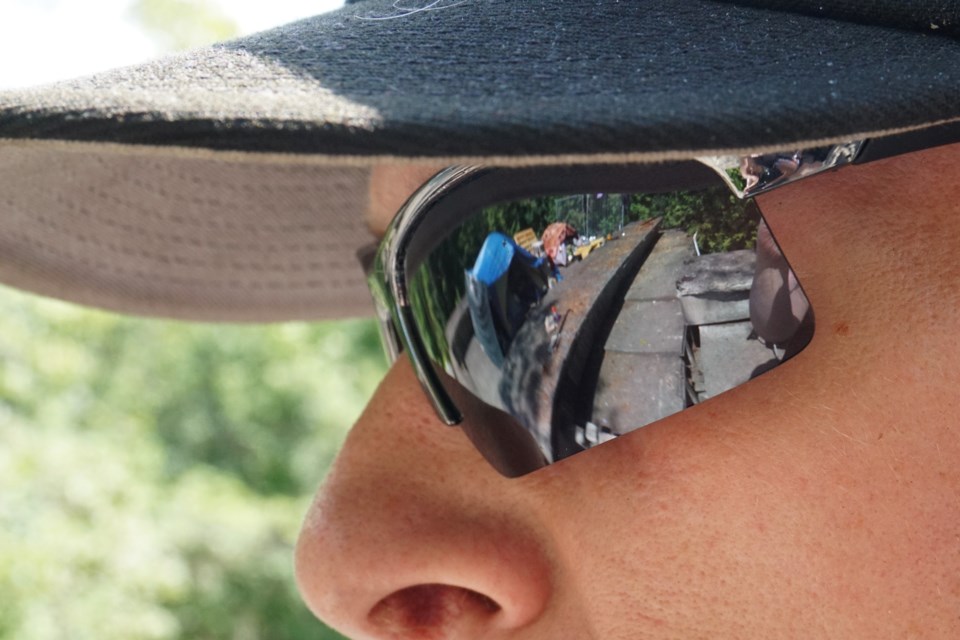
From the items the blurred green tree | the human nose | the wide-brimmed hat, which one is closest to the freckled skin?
the human nose

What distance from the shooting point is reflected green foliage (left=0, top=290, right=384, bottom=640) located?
4.97 m

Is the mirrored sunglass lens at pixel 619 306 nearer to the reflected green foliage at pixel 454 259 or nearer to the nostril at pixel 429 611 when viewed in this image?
the reflected green foliage at pixel 454 259

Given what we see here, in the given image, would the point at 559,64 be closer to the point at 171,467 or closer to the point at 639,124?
the point at 639,124

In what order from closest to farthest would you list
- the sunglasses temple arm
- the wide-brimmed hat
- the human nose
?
the wide-brimmed hat, the sunglasses temple arm, the human nose

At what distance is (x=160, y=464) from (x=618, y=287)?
610 cm

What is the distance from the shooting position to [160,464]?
6.64 m

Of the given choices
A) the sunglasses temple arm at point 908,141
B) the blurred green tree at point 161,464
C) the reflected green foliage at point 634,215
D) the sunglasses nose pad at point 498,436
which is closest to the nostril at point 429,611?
the sunglasses nose pad at point 498,436

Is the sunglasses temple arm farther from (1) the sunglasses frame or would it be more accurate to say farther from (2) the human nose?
(2) the human nose

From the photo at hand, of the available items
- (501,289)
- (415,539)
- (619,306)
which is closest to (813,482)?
(619,306)

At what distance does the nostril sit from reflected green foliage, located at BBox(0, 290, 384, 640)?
12.2 feet

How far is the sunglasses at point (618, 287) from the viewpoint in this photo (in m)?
1.00

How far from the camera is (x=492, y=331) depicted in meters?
1.17

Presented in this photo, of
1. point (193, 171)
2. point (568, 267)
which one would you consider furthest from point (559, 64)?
point (193, 171)

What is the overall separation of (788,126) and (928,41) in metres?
0.25
